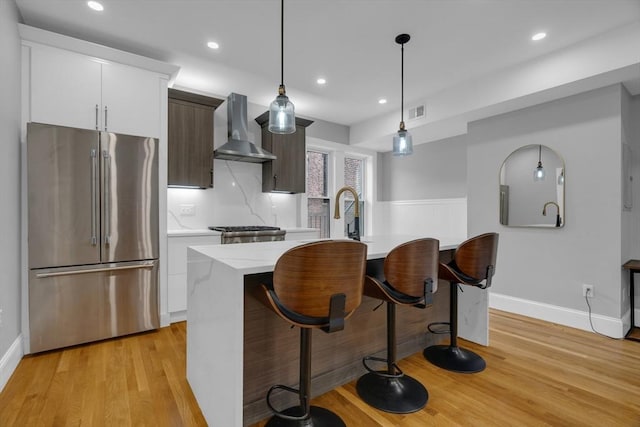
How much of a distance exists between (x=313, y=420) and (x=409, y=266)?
964 mm

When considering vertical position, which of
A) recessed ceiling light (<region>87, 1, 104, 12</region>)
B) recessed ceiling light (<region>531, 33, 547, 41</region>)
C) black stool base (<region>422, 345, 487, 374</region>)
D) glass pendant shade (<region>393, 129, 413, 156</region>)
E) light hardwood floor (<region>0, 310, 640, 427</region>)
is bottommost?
light hardwood floor (<region>0, 310, 640, 427</region>)

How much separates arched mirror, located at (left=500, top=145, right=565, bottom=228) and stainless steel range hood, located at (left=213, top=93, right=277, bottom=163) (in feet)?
9.58

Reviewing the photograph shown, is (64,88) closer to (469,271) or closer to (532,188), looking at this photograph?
(469,271)

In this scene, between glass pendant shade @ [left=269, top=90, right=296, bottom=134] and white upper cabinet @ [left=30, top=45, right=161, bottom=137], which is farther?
white upper cabinet @ [left=30, top=45, right=161, bottom=137]

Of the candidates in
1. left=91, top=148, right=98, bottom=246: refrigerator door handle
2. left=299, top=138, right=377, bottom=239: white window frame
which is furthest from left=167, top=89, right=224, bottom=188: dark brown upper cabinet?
left=299, top=138, right=377, bottom=239: white window frame

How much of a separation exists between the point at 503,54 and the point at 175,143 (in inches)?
140

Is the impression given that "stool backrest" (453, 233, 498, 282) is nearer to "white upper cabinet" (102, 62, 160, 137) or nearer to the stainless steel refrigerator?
the stainless steel refrigerator

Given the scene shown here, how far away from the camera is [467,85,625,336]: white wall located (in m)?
2.97

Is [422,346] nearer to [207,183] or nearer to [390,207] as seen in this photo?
[207,183]

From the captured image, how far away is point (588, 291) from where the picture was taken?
3111 millimetres

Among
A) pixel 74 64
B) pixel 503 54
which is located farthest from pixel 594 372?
pixel 74 64

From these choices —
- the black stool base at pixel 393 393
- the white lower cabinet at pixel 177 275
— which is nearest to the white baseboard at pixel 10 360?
the white lower cabinet at pixel 177 275

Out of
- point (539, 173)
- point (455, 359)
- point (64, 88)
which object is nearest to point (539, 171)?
point (539, 173)

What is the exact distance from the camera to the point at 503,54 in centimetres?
308
